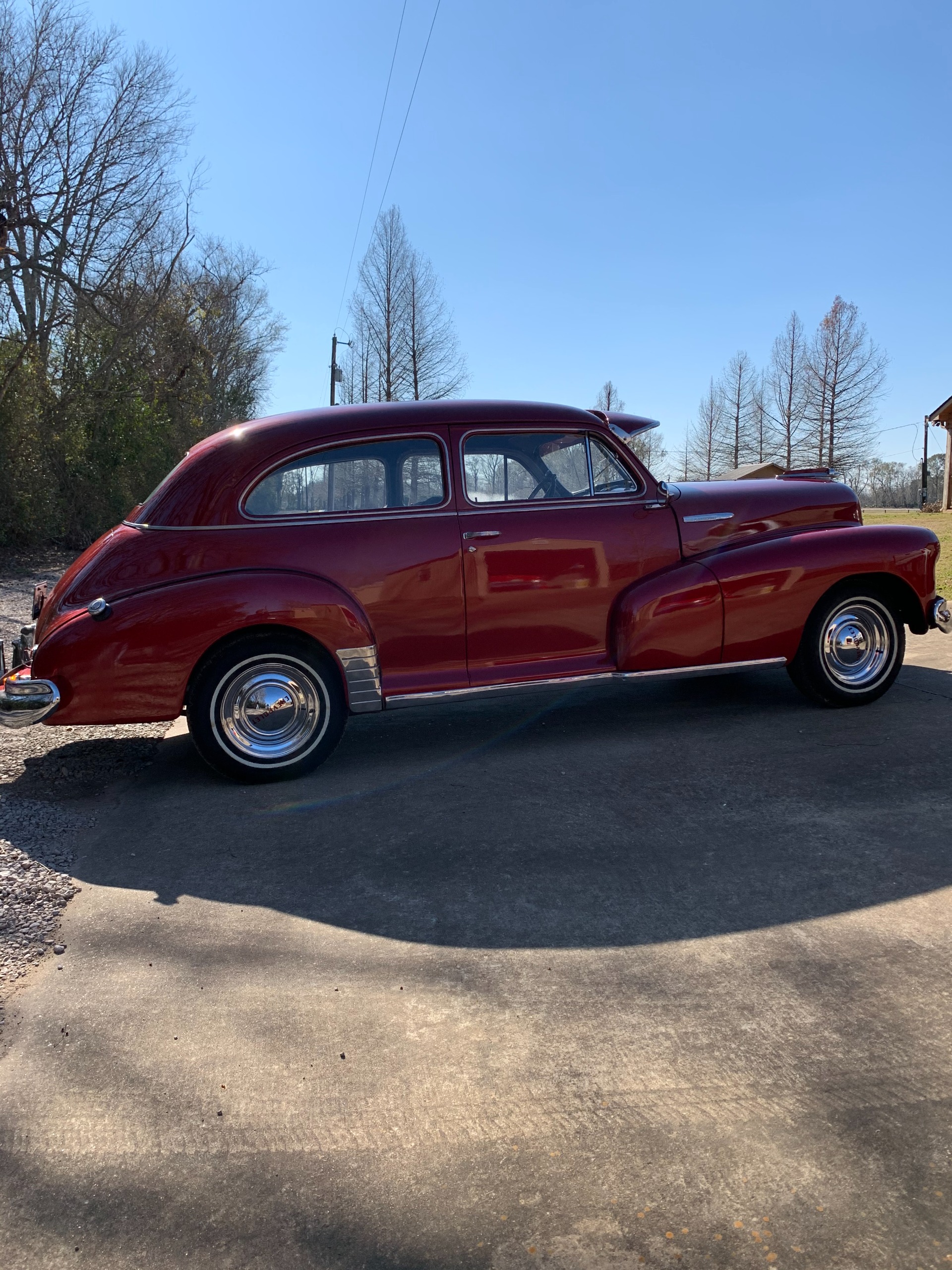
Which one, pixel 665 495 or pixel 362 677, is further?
pixel 665 495

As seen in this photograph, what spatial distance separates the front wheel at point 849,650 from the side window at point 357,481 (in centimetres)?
240

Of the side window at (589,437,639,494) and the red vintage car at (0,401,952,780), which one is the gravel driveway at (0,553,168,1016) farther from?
the side window at (589,437,639,494)

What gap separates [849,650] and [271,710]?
11.4ft

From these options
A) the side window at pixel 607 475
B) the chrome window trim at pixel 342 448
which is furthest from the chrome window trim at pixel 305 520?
the side window at pixel 607 475

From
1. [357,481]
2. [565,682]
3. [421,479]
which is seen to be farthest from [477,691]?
[357,481]

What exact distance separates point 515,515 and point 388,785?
163 centimetres

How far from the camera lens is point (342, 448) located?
5059 millimetres

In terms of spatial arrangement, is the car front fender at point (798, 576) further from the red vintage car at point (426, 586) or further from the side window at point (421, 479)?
the side window at point (421, 479)

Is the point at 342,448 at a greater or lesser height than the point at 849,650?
greater

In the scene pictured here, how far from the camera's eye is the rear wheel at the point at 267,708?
468cm

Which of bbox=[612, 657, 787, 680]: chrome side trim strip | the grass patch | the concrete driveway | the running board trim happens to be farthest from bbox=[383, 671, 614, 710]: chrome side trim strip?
the grass patch

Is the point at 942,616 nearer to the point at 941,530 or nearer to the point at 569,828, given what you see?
the point at 569,828

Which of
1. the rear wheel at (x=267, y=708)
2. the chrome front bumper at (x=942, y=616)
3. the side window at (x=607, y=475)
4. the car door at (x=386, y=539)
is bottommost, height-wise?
the rear wheel at (x=267, y=708)

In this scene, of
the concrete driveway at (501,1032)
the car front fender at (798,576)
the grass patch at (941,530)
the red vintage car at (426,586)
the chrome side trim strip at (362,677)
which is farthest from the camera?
the grass patch at (941,530)
